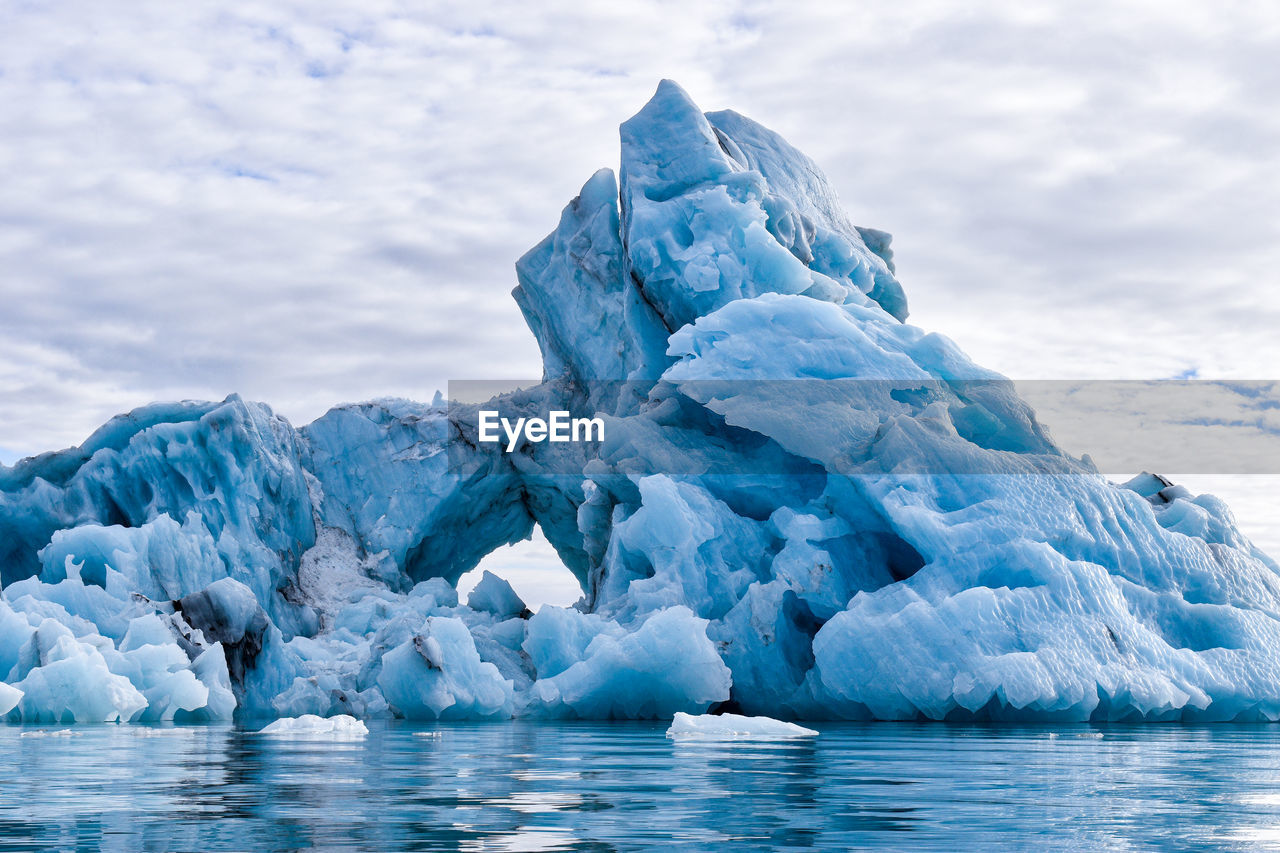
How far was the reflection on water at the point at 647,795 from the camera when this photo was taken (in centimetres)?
415

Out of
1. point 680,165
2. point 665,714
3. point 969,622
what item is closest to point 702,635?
point 665,714

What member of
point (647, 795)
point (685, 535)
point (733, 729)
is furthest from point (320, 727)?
point (647, 795)

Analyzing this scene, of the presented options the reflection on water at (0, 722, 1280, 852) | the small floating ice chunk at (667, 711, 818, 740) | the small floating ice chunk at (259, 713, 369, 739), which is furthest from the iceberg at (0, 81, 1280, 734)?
the reflection on water at (0, 722, 1280, 852)

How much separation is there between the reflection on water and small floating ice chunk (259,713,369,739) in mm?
2013

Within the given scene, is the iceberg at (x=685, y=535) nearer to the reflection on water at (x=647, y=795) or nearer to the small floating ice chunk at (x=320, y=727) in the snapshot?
the small floating ice chunk at (x=320, y=727)

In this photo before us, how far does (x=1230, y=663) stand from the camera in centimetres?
1366

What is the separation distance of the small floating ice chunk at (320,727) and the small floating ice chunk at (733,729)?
315 centimetres

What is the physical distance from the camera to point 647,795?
5.57m

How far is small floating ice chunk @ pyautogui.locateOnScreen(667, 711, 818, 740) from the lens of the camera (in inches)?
426

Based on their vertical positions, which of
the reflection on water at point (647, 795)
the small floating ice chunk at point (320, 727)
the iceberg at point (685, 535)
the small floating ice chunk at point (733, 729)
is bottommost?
the small floating ice chunk at point (320, 727)

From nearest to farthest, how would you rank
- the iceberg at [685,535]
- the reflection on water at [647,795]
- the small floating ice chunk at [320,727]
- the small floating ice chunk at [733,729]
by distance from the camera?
the reflection on water at [647,795] < the small floating ice chunk at [733,729] < the small floating ice chunk at [320,727] < the iceberg at [685,535]

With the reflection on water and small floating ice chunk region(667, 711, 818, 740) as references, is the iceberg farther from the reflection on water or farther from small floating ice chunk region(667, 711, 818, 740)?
the reflection on water

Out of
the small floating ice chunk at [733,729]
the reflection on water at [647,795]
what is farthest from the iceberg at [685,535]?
the reflection on water at [647,795]

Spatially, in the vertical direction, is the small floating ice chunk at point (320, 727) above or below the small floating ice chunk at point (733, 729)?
below
